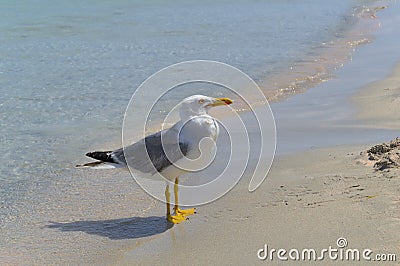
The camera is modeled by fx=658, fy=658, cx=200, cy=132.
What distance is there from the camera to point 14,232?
584 centimetres

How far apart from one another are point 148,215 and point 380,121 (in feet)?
11.7

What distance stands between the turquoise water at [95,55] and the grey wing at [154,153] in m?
1.06

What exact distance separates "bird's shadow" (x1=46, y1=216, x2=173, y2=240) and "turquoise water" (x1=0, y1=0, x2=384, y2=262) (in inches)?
19.1

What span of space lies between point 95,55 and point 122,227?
9324mm

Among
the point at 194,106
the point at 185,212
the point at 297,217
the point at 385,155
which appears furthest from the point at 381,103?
the point at 297,217

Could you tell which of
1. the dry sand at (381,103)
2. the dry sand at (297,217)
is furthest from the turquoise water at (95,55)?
the dry sand at (381,103)

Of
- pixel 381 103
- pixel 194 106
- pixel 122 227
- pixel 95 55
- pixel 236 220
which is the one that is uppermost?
pixel 95 55

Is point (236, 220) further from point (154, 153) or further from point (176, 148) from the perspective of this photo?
point (154, 153)

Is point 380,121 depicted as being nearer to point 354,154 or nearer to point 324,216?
point 354,154

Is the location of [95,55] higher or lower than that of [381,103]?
higher

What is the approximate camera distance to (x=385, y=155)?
6117 millimetres

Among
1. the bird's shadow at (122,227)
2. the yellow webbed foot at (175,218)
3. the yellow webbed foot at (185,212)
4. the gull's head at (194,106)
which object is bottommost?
the bird's shadow at (122,227)

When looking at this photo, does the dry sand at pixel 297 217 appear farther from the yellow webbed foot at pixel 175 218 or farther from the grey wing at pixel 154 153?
the grey wing at pixel 154 153

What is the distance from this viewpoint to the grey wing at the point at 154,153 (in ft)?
18.6
